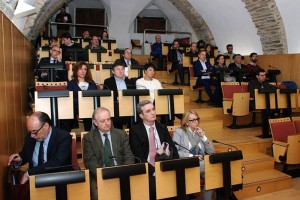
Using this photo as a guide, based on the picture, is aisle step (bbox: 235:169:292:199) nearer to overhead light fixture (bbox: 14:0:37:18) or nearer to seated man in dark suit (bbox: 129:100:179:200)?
seated man in dark suit (bbox: 129:100:179:200)

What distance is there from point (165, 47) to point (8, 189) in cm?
496

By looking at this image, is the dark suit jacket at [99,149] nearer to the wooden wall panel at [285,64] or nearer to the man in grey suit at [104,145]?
the man in grey suit at [104,145]

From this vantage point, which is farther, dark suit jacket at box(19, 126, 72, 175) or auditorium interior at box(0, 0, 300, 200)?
auditorium interior at box(0, 0, 300, 200)

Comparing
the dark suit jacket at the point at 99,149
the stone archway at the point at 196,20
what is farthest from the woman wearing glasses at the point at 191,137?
the stone archway at the point at 196,20

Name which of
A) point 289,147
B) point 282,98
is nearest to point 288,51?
point 282,98

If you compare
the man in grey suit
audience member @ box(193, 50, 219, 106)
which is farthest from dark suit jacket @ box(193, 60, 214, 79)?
the man in grey suit

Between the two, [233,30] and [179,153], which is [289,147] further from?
[233,30]

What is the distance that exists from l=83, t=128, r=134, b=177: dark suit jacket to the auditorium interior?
48cm

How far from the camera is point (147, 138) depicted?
7.04 ft

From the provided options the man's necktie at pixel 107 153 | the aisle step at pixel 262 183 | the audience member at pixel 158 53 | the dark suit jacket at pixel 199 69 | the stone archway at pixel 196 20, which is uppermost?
the stone archway at pixel 196 20

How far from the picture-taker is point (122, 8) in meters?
8.25

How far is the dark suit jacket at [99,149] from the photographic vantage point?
1.92m

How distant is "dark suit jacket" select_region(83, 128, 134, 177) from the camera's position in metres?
1.92

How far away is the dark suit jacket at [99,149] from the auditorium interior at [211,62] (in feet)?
1.58
